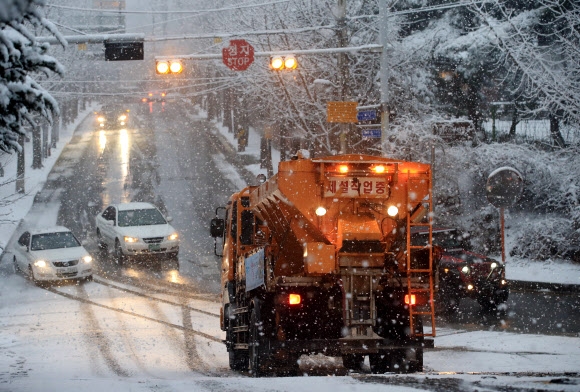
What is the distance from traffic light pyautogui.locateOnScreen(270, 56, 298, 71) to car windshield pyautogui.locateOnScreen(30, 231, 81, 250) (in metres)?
8.80

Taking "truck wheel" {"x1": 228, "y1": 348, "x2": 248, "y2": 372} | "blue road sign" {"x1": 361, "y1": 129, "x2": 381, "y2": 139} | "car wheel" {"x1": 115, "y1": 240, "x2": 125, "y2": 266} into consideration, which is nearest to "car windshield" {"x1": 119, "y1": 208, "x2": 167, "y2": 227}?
"car wheel" {"x1": 115, "y1": 240, "x2": 125, "y2": 266}

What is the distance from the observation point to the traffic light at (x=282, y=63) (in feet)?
66.2

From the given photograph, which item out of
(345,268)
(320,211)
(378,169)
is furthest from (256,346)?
(378,169)

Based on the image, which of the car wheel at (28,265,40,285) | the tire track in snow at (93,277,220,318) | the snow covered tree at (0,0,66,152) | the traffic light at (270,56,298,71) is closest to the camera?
the snow covered tree at (0,0,66,152)

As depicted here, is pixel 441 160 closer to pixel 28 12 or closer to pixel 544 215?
pixel 544 215

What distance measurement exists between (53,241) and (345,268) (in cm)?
1684

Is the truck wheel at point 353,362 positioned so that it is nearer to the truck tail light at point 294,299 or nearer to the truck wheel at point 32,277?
the truck tail light at point 294,299

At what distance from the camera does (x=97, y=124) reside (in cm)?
7244

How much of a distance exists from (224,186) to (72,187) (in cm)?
797

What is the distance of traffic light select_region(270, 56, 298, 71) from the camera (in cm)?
2019

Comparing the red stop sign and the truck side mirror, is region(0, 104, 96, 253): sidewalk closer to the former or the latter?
the red stop sign

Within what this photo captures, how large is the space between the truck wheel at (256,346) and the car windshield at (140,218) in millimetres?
16801

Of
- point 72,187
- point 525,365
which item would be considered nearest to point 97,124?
point 72,187

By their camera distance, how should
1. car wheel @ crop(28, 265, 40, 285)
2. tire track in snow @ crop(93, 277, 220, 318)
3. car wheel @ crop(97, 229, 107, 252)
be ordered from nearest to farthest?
tire track in snow @ crop(93, 277, 220, 318)
car wheel @ crop(28, 265, 40, 285)
car wheel @ crop(97, 229, 107, 252)
